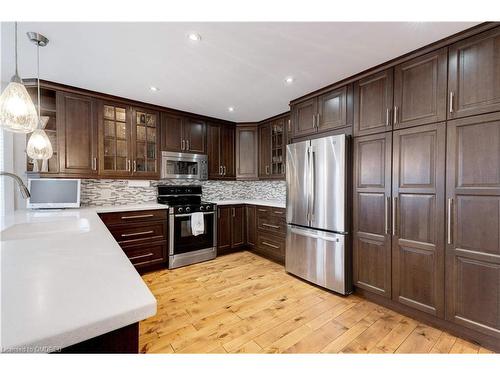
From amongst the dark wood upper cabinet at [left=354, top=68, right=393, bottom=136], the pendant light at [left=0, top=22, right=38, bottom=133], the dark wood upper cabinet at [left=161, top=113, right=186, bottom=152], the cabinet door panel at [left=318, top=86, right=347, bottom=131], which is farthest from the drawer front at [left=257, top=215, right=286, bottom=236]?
the pendant light at [left=0, top=22, right=38, bottom=133]

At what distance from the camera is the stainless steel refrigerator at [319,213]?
2455 mm

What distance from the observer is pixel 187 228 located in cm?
343

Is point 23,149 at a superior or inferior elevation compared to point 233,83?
inferior

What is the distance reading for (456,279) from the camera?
1.79m

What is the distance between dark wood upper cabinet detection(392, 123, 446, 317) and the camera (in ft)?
6.16

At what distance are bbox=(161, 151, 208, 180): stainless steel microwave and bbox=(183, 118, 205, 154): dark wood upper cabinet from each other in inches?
4.6

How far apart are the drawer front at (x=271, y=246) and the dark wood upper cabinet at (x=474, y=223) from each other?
1958 millimetres

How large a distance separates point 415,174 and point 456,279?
2.95 feet

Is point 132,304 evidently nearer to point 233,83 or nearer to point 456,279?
point 456,279

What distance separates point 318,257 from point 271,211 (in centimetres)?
112

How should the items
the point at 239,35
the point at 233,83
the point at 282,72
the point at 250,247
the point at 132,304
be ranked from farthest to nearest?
the point at 250,247 < the point at 233,83 < the point at 282,72 < the point at 239,35 < the point at 132,304

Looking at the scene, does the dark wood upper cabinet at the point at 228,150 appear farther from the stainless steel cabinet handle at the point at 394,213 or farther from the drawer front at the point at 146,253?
the stainless steel cabinet handle at the point at 394,213

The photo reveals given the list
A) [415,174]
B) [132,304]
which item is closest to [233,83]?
[415,174]
